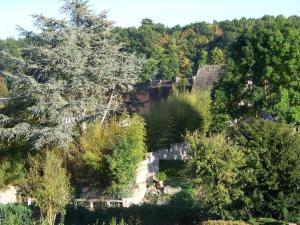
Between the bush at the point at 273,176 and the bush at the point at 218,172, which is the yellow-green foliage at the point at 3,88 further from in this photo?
the bush at the point at 273,176

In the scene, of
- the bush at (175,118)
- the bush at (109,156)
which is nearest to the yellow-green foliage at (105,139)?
the bush at (109,156)

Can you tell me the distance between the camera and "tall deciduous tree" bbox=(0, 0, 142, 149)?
32.6 meters

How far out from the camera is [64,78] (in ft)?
113

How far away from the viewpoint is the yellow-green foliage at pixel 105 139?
31.6m

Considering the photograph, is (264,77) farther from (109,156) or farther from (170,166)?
(109,156)

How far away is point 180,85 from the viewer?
6294 centimetres

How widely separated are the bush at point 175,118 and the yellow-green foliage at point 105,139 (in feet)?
17.2

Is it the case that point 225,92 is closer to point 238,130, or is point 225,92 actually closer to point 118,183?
point 118,183

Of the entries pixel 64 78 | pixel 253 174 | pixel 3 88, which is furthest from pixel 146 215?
pixel 3 88

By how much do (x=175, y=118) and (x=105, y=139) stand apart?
464 inches

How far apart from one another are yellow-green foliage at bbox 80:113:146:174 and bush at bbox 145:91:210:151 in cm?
526

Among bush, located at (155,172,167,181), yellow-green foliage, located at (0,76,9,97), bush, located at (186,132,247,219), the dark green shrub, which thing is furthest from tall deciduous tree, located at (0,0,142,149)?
yellow-green foliage, located at (0,76,9,97)

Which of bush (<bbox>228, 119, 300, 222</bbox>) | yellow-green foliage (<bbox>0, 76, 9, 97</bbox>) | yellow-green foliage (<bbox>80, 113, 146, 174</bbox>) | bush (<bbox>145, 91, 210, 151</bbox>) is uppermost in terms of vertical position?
yellow-green foliage (<bbox>0, 76, 9, 97</bbox>)

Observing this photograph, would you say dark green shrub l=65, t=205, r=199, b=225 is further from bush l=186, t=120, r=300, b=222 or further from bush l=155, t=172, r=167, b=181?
bush l=155, t=172, r=167, b=181
